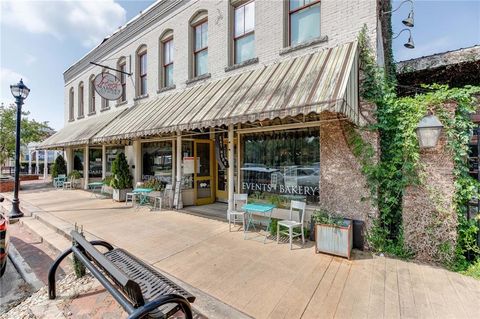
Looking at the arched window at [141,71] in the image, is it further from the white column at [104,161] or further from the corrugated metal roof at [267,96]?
the white column at [104,161]

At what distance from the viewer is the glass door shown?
379 inches

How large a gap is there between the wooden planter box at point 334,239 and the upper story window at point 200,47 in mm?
6920

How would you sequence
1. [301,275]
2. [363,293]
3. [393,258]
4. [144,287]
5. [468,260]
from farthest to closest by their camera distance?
[393,258], [468,260], [301,275], [363,293], [144,287]

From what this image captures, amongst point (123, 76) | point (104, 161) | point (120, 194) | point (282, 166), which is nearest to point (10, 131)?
point (104, 161)

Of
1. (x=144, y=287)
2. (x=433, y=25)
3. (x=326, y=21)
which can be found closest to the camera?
(x=144, y=287)

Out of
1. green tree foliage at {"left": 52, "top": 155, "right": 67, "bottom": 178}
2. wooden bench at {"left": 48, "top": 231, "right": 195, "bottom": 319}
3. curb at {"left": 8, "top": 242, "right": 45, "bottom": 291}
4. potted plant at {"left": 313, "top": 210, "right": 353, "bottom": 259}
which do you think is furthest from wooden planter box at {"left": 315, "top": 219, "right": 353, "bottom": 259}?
green tree foliage at {"left": 52, "top": 155, "right": 67, "bottom": 178}

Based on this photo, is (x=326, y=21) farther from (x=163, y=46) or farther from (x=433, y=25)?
(x=163, y=46)

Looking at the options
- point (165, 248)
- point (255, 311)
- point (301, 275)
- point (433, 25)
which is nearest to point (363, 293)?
point (301, 275)

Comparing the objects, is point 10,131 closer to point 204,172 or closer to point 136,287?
point 204,172

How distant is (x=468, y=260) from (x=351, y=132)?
3.16m

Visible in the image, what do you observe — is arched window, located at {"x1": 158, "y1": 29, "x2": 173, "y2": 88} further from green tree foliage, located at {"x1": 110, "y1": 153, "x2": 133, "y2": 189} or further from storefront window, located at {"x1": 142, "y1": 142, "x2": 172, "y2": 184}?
green tree foliage, located at {"x1": 110, "y1": 153, "x2": 133, "y2": 189}

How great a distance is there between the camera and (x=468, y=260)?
14.5 ft

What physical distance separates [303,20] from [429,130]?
4243 mm

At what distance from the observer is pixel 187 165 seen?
927cm
